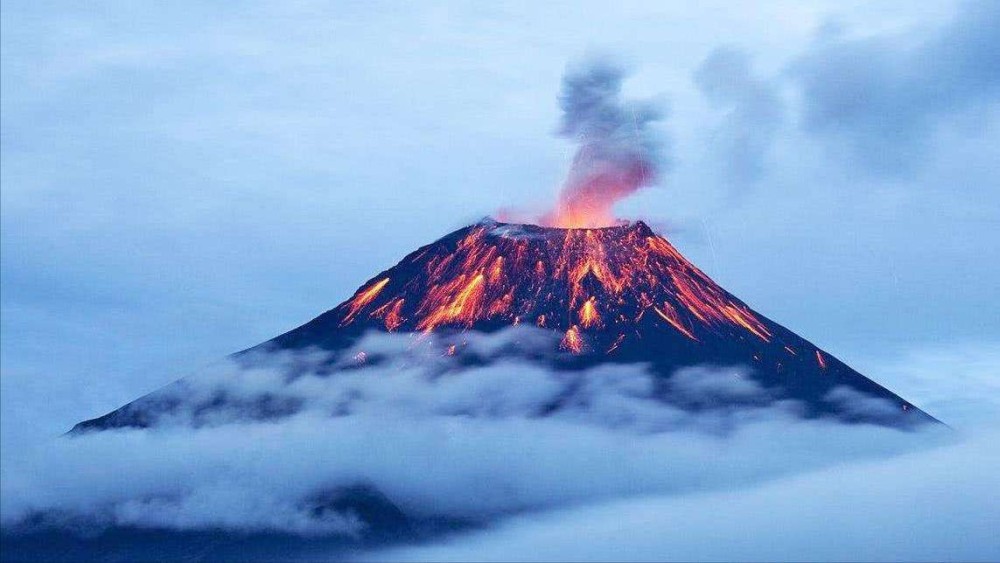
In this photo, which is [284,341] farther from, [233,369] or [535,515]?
[535,515]

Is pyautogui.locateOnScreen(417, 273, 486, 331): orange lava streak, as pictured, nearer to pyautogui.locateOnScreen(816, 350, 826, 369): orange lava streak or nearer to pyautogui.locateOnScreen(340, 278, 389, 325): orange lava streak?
pyautogui.locateOnScreen(340, 278, 389, 325): orange lava streak

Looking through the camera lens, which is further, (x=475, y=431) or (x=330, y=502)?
(x=475, y=431)

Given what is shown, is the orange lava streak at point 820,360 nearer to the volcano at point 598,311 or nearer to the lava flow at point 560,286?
the volcano at point 598,311

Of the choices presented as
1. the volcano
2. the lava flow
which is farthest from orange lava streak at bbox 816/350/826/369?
the lava flow

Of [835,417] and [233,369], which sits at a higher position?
[233,369]

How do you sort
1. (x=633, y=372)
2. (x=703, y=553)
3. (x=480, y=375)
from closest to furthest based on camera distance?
(x=633, y=372), (x=480, y=375), (x=703, y=553)

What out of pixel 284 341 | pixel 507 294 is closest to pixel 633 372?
pixel 507 294
